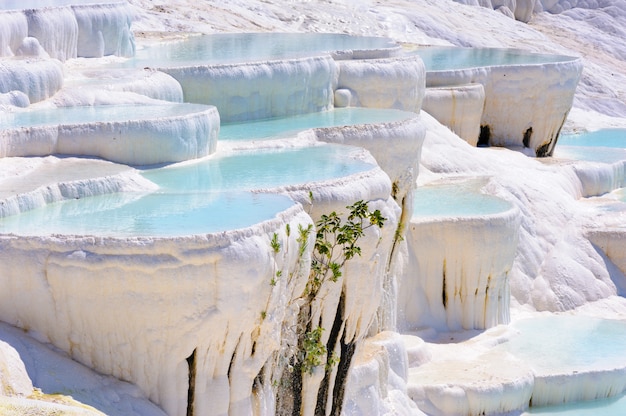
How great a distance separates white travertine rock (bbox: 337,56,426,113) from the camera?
16.1 metres

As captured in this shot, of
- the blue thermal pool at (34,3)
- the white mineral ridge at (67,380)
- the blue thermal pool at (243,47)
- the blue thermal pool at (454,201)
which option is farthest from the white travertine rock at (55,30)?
the white mineral ridge at (67,380)

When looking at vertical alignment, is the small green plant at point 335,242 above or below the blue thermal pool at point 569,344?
above

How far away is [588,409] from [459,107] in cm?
686

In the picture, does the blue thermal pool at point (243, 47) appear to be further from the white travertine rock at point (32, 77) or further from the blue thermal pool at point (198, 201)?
the blue thermal pool at point (198, 201)

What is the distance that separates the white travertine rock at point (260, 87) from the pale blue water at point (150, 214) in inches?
159

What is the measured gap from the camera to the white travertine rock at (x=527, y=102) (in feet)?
70.0

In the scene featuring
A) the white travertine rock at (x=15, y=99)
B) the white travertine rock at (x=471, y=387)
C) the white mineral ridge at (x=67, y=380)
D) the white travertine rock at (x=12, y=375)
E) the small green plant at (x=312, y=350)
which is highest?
the white travertine rock at (x=15, y=99)

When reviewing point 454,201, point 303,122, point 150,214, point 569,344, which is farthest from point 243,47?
point 150,214

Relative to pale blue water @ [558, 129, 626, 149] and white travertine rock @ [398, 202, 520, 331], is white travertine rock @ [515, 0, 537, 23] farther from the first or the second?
white travertine rock @ [398, 202, 520, 331]

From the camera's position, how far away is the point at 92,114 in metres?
12.4

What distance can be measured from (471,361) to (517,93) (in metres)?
7.69

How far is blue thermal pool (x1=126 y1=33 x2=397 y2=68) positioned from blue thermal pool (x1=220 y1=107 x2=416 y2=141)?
0.94m

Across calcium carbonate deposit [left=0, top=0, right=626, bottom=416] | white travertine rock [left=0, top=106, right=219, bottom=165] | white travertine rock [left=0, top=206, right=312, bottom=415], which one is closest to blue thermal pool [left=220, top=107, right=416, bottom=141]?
calcium carbonate deposit [left=0, top=0, right=626, bottom=416]

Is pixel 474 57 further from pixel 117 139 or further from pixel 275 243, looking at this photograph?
pixel 275 243
